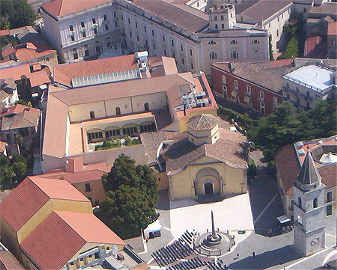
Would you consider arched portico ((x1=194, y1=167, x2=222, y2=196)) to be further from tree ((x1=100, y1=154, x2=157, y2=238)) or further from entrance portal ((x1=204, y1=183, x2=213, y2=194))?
tree ((x1=100, y1=154, x2=157, y2=238))

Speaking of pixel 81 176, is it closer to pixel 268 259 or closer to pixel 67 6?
pixel 268 259

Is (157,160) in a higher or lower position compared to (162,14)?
lower

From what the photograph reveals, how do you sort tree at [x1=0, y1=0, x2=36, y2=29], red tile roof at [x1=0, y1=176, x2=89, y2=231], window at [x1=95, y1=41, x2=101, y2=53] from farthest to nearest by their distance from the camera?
tree at [x1=0, y1=0, x2=36, y2=29] < window at [x1=95, y1=41, x2=101, y2=53] < red tile roof at [x1=0, y1=176, x2=89, y2=231]

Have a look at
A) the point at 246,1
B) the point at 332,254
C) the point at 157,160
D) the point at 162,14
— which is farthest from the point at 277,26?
the point at 332,254

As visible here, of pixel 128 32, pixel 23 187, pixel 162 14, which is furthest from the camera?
pixel 128 32

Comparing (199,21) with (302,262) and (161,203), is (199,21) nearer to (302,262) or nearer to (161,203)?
(161,203)

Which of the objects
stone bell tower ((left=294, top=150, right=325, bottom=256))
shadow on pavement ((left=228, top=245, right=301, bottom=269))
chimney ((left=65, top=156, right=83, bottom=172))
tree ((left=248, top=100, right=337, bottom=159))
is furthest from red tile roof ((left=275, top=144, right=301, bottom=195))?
chimney ((left=65, top=156, right=83, bottom=172))

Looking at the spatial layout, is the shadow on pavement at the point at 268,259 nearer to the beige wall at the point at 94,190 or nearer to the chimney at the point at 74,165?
the beige wall at the point at 94,190
